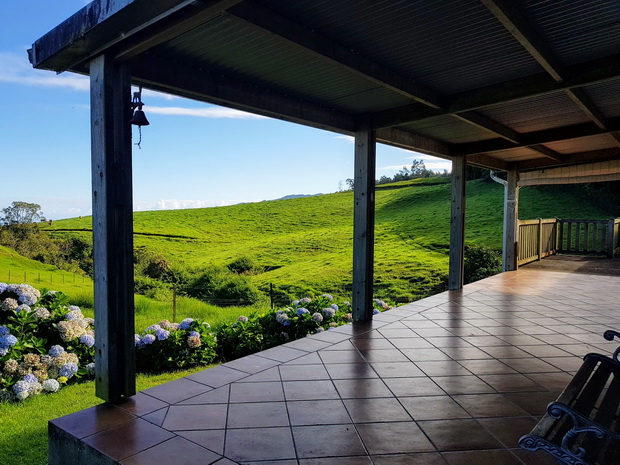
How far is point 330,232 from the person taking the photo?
891 inches

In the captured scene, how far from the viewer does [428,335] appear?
4.22 meters

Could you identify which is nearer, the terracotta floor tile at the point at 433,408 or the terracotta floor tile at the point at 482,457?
the terracotta floor tile at the point at 482,457

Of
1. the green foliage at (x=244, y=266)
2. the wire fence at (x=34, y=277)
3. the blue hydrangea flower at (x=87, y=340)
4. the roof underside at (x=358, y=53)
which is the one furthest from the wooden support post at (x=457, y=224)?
the green foliage at (x=244, y=266)

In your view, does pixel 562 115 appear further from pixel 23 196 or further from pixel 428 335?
pixel 23 196

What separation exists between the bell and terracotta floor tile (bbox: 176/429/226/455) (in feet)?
6.00

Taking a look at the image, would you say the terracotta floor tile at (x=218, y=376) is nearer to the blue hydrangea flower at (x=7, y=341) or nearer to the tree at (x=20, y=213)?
the blue hydrangea flower at (x=7, y=341)

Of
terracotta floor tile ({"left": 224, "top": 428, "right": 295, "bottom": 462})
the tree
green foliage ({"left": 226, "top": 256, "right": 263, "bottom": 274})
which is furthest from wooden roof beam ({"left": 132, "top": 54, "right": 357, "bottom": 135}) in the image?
green foliage ({"left": 226, "top": 256, "right": 263, "bottom": 274})

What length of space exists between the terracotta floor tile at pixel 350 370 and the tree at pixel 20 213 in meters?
11.4

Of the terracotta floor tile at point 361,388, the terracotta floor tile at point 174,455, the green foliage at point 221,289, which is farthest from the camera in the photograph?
the green foliage at point 221,289

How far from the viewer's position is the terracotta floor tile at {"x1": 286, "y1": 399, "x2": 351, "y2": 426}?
242cm

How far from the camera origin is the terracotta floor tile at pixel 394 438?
212 centimetres

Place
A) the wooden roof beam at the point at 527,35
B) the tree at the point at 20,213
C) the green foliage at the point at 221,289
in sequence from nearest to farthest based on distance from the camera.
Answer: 1. the wooden roof beam at the point at 527,35
2. the tree at the point at 20,213
3. the green foliage at the point at 221,289

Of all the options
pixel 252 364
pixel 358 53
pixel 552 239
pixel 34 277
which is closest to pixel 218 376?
pixel 252 364

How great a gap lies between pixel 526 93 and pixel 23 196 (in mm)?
13078
